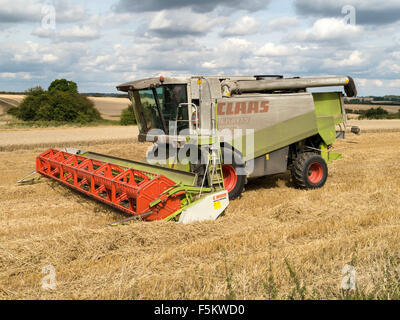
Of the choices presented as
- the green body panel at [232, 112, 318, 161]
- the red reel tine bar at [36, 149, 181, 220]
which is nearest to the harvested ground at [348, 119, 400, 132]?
the green body panel at [232, 112, 318, 161]

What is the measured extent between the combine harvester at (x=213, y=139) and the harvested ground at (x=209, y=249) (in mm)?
448

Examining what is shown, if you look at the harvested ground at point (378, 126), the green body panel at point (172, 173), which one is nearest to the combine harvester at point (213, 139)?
the green body panel at point (172, 173)

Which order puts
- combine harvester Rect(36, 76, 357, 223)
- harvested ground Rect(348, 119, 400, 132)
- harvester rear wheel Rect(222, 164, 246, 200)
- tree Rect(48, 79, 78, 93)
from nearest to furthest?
combine harvester Rect(36, 76, 357, 223), harvester rear wheel Rect(222, 164, 246, 200), harvested ground Rect(348, 119, 400, 132), tree Rect(48, 79, 78, 93)

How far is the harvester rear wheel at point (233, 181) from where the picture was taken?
614cm

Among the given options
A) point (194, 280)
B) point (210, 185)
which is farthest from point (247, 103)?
point (194, 280)

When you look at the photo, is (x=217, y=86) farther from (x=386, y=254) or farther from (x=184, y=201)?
(x=386, y=254)

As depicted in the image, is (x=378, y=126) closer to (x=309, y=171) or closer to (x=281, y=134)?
(x=309, y=171)

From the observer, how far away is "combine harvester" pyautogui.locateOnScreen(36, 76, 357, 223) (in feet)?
17.5

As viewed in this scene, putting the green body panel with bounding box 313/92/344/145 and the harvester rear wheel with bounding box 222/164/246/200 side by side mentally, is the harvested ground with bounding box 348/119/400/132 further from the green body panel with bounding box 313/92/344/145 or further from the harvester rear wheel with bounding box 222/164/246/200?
the harvester rear wheel with bounding box 222/164/246/200

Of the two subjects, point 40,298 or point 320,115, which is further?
point 320,115

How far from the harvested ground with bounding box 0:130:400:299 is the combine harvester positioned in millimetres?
448

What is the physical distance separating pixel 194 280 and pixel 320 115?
17.6 feet

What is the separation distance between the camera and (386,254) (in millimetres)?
3664

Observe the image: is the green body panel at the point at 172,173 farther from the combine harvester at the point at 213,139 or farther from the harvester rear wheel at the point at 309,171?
the harvester rear wheel at the point at 309,171
